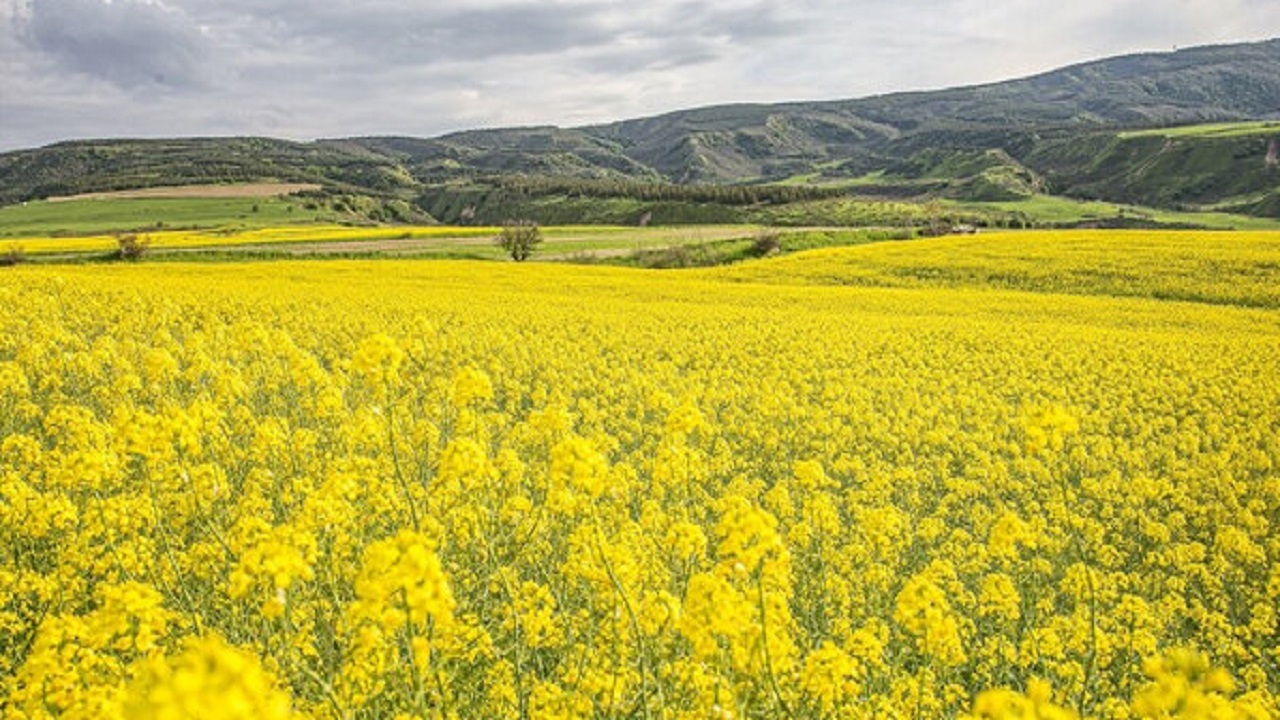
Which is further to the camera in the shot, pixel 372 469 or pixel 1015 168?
pixel 1015 168

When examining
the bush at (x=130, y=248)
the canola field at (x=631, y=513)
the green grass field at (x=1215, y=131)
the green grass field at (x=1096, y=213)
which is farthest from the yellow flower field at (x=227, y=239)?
the green grass field at (x=1215, y=131)

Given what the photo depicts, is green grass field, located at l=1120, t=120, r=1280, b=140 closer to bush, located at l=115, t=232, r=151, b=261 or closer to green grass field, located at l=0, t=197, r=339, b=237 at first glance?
green grass field, located at l=0, t=197, r=339, b=237

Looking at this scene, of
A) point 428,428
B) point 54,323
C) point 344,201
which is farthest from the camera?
point 344,201

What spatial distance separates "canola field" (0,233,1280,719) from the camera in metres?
3.92

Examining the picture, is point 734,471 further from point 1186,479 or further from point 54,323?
point 54,323

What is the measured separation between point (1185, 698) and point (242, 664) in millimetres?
2728

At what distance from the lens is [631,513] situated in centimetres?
917

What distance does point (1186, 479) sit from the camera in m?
11.3

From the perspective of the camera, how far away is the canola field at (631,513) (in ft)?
12.9

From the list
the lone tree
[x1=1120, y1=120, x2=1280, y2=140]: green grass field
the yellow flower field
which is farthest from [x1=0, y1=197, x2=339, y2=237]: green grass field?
[x1=1120, y1=120, x2=1280, y2=140]: green grass field

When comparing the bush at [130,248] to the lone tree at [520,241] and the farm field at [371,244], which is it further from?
the lone tree at [520,241]

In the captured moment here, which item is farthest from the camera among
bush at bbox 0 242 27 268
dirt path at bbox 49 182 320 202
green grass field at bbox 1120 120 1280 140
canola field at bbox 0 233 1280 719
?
green grass field at bbox 1120 120 1280 140

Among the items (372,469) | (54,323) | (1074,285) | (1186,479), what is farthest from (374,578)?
(1074,285)

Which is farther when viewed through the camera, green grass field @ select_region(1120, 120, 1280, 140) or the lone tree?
green grass field @ select_region(1120, 120, 1280, 140)
